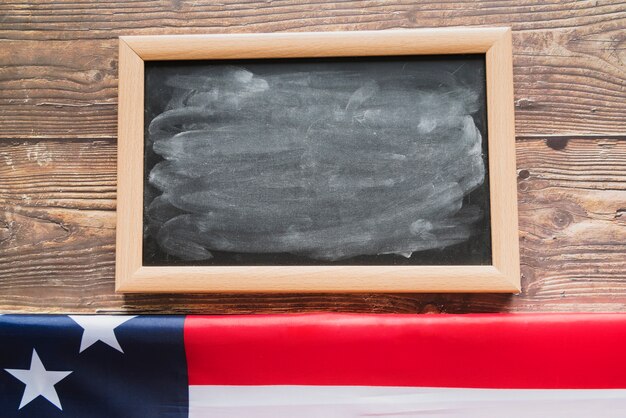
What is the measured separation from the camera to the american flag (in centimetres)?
74

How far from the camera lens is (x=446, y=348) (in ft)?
2.45

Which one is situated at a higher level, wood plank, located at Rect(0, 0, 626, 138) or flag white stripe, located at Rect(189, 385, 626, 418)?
wood plank, located at Rect(0, 0, 626, 138)

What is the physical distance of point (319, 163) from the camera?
76cm

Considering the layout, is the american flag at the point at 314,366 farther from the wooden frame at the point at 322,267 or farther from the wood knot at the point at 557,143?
the wood knot at the point at 557,143

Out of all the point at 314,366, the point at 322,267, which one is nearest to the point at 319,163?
the point at 322,267

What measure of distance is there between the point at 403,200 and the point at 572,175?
275 mm

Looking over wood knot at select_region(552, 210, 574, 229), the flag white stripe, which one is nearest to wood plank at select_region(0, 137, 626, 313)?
wood knot at select_region(552, 210, 574, 229)

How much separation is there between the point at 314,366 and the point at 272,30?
1.75 ft

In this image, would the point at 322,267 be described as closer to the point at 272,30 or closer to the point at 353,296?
the point at 353,296

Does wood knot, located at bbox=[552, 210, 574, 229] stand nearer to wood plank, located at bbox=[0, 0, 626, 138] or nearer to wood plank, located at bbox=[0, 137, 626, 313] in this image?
wood plank, located at bbox=[0, 137, 626, 313]

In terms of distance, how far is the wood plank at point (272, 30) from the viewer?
0.78 meters

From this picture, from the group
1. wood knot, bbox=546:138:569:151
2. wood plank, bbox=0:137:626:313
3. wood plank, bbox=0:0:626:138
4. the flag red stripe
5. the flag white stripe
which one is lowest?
the flag white stripe

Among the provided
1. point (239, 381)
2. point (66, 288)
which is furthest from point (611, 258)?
point (66, 288)

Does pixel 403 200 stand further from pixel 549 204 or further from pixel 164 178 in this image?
A: pixel 164 178
